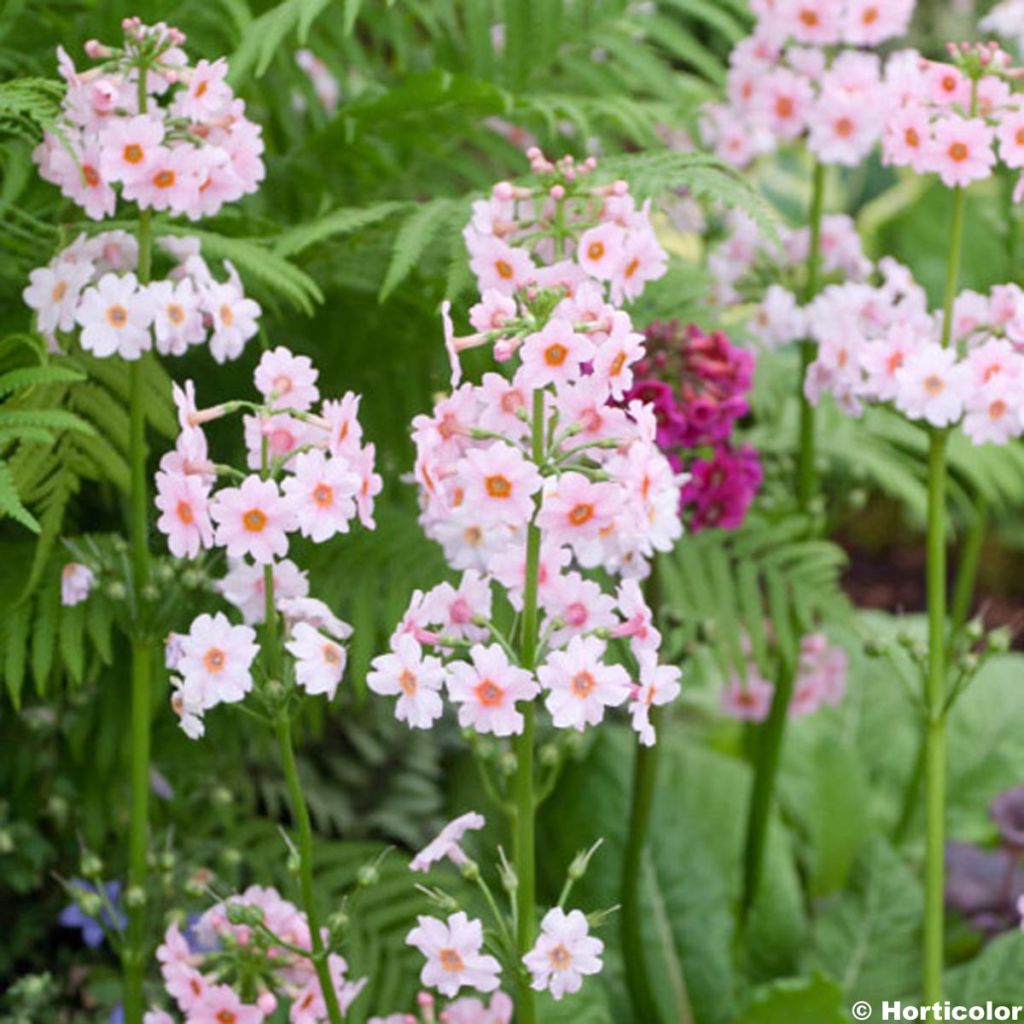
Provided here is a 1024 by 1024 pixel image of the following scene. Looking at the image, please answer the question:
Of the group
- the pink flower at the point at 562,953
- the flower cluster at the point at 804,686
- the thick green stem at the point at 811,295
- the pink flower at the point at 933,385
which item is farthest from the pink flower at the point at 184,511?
the flower cluster at the point at 804,686

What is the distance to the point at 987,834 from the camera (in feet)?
9.78

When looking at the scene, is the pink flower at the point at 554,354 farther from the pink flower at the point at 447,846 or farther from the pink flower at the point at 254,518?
the pink flower at the point at 447,846

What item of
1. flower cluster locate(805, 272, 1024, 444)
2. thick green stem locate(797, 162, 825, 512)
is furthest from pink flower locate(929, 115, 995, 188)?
thick green stem locate(797, 162, 825, 512)

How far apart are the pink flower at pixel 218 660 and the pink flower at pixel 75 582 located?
1.23 feet

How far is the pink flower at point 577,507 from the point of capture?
1419mm

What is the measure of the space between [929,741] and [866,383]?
425mm

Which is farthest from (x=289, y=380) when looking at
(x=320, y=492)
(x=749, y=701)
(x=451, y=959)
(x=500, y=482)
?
(x=749, y=701)

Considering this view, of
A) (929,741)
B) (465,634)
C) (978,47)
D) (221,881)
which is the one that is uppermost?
(978,47)

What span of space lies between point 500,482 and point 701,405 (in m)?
0.65

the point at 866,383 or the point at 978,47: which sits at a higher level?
the point at 978,47

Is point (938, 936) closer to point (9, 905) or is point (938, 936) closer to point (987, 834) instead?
point (987, 834)

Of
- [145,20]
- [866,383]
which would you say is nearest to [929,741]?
[866,383]

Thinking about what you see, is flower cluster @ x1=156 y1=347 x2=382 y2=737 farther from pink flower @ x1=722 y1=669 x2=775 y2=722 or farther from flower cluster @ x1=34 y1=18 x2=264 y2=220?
pink flower @ x1=722 y1=669 x2=775 y2=722

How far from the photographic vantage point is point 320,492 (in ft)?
4.74
